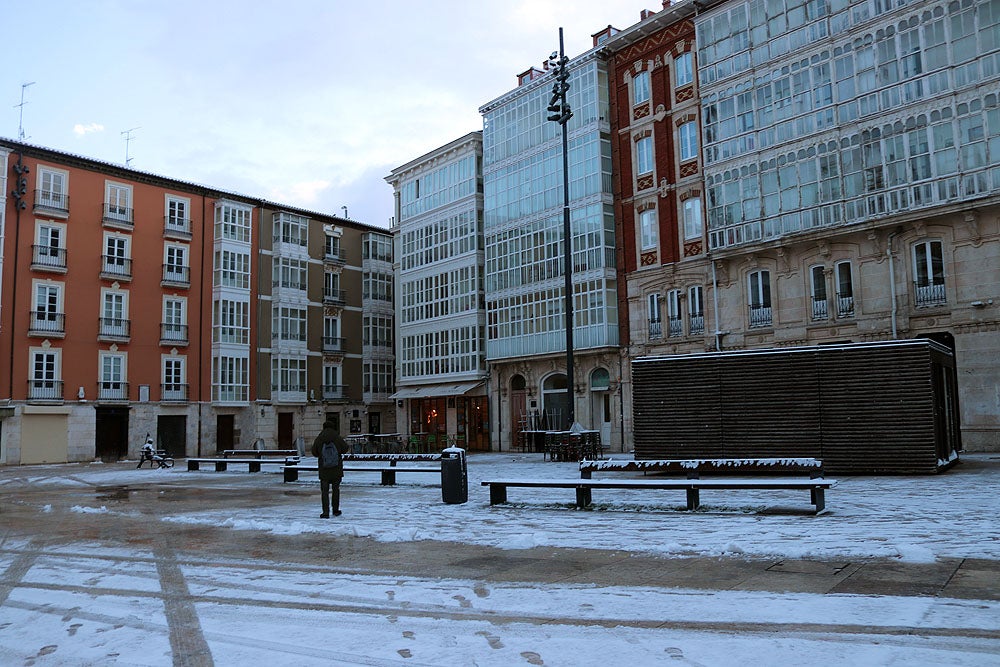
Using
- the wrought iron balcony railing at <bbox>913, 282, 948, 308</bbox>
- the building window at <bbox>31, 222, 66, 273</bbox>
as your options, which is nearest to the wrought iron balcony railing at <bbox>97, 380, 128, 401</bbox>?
the building window at <bbox>31, 222, 66, 273</bbox>

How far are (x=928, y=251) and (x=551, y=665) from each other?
25.7 m

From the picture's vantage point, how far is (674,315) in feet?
111

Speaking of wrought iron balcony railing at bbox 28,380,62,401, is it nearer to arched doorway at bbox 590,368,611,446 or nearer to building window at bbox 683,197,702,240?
arched doorway at bbox 590,368,611,446

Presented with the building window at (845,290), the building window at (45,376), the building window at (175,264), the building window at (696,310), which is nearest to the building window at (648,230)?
the building window at (696,310)

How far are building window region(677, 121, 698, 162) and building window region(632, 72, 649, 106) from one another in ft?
8.68

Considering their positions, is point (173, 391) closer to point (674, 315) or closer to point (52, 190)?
point (52, 190)

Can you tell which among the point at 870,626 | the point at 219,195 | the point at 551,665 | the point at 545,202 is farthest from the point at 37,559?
the point at 219,195

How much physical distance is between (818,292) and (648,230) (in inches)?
343

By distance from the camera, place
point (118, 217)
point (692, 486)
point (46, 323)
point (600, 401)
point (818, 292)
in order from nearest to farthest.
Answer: point (692, 486) < point (818, 292) < point (600, 401) < point (46, 323) < point (118, 217)

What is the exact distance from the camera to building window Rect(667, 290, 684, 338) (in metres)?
33.4

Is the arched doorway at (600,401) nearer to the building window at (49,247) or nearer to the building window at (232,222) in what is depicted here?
the building window at (232,222)

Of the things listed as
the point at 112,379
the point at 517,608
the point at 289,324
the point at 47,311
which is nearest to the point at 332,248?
the point at 289,324

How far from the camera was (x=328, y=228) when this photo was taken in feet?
170

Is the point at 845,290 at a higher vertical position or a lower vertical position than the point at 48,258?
lower
